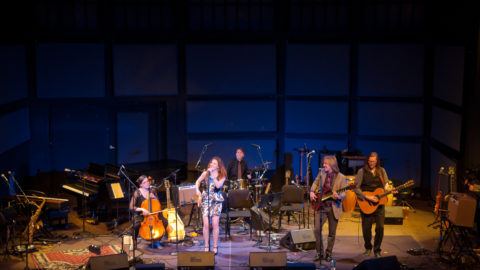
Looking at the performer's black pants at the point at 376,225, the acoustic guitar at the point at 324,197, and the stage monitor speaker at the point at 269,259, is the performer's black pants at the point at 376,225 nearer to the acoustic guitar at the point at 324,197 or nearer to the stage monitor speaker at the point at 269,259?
the acoustic guitar at the point at 324,197

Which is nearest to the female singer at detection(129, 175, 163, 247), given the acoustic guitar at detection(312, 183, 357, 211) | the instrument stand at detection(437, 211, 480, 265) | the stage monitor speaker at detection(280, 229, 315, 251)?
the stage monitor speaker at detection(280, 229, 315, 251)

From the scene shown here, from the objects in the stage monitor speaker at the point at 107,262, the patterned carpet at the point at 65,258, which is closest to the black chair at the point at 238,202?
the patterned carpet at the point at 65,258

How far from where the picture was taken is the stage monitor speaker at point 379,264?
7.36 meters

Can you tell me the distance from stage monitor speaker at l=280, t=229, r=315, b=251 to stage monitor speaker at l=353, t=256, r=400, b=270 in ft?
8.64

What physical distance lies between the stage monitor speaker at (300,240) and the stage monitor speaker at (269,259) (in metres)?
1.94

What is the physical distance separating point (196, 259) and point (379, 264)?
2.55 metres

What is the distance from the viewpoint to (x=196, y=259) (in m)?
8.39

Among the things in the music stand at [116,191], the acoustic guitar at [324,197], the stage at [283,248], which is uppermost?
the acoustic guitar at [324,197]

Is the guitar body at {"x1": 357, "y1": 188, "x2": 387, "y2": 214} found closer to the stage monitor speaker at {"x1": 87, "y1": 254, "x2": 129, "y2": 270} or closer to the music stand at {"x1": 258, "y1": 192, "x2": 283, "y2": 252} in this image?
the music stand at {"x1": 258, "y1": 192, "x2": 283, "y2": 252}

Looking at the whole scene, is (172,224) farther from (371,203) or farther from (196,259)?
(371,203)

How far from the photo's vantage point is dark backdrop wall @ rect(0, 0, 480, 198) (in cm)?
1427

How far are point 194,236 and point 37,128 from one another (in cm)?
548

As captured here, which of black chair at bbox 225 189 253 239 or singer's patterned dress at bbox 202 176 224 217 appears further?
black chair at bbox 225 189 253 239

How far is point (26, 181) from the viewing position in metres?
13.6
